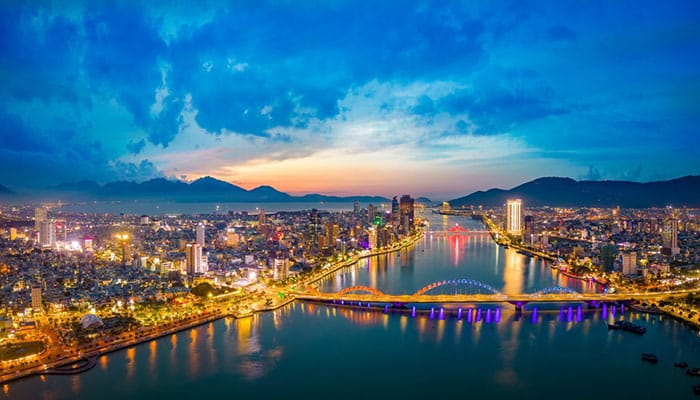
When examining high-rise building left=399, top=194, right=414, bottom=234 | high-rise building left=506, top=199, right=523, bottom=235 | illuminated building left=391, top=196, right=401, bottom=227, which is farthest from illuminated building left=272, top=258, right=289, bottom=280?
high-rise building left=506, top=199, right=523, bottom=235

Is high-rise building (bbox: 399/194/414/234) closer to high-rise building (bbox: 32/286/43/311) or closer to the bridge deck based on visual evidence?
the bridge deck

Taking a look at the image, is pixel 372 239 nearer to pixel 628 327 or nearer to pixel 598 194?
pixel 628 327

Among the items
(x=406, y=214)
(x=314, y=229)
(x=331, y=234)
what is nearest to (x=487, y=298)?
(x=331, y=234)

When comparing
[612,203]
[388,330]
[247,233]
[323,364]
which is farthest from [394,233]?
[612,203]

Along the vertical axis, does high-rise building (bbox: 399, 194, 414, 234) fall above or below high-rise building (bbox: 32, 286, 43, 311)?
above

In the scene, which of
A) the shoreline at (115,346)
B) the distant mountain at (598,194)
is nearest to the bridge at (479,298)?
the shoreline at (115,346)

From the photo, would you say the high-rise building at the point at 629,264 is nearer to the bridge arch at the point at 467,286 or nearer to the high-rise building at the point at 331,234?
the bridge arch at the point at 467,286
